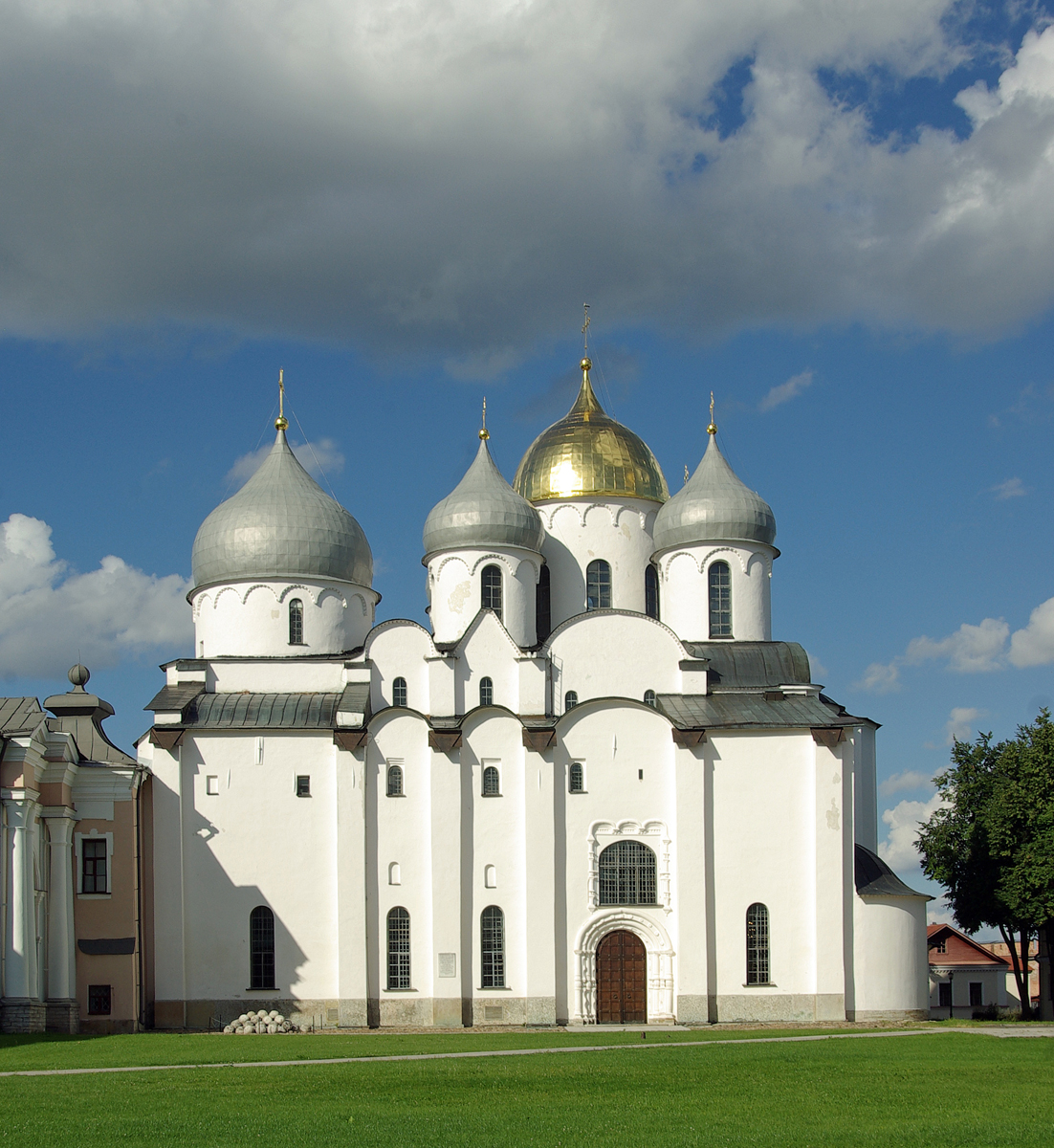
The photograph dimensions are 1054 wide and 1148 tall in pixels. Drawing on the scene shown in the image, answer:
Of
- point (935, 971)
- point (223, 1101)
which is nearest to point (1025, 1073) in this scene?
point (223, 1101)

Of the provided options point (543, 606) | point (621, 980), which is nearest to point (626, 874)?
point (621, 980)

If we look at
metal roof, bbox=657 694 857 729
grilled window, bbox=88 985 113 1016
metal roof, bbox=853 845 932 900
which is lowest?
grilled window, bbox=88 985 113 1016

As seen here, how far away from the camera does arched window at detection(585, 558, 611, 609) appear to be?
136 ft

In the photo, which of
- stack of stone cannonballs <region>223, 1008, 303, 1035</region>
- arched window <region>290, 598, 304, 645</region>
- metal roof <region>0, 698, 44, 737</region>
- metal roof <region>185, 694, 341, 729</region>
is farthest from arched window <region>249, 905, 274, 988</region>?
arched window <region>290, 598, 304, 645</region>

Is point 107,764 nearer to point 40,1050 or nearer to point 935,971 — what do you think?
point 40,1050

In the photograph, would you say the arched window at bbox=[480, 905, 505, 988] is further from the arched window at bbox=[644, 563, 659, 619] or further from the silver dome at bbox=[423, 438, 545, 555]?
the arched window at bbox=[644, 563, 659, 619]

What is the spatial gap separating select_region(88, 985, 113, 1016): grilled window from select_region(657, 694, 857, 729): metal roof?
566 inches

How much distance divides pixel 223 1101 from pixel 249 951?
1744 cm

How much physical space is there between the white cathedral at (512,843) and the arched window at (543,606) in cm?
393

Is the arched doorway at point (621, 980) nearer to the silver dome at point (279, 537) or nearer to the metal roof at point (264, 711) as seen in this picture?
the metal roof at point (264, 711)

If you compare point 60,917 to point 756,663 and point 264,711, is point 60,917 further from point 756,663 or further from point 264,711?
point 756,663

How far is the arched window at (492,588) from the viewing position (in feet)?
129

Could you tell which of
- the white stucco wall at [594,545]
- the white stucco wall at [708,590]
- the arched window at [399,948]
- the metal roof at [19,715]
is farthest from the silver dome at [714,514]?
the metal roof at [19,715]

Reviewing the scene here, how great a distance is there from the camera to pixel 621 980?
35.0 metres
